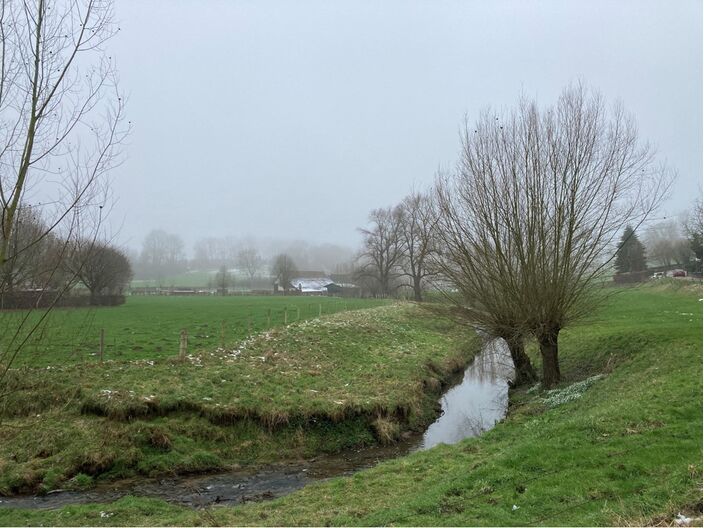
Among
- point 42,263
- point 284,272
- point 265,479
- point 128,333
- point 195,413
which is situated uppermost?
point 284,272

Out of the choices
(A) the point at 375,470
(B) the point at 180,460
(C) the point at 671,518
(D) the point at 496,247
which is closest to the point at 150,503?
(B) the point at 180,460

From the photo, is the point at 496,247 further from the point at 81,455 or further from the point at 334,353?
the point at 81,455

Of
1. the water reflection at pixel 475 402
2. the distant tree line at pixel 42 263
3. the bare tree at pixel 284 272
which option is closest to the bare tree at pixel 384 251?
the bare tree at pixel 284 272

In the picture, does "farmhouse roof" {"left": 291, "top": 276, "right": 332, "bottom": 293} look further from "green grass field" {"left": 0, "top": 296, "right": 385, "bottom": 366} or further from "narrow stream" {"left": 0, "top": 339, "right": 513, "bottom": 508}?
"narrow stream" {"left": 0, "top": 339, "right": 513, "bottom": 508}

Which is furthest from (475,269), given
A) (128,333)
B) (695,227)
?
(695,227)

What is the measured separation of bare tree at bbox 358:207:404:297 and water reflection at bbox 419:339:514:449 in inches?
1783

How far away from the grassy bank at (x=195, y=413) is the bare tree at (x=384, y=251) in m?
50.8

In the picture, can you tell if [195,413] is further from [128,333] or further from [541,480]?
[128,333]

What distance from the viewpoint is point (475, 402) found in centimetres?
1806

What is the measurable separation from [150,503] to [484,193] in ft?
39.7

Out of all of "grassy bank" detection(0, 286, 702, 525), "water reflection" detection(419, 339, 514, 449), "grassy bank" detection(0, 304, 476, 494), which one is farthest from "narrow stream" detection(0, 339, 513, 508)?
"grassy bank" detection(0, 286, 702, 525)

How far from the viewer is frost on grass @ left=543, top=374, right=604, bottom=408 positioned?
13125mm

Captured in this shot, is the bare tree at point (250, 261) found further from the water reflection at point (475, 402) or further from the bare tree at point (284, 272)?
the water reflection at point (475, 402)

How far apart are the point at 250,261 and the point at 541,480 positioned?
13880 cm
